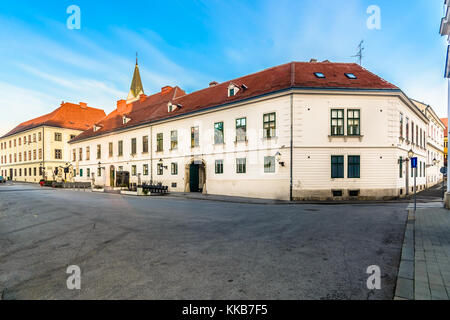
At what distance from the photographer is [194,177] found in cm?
2558

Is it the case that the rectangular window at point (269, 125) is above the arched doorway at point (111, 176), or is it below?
above

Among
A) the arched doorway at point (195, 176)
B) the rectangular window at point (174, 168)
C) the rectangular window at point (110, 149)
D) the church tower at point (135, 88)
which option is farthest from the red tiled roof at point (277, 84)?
the church tower at point (135, 88)

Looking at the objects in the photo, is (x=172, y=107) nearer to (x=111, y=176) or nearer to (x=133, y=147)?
(x=133, y=147)

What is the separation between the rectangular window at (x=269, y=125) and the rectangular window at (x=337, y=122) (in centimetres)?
419

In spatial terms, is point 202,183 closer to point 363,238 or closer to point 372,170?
point 372,170

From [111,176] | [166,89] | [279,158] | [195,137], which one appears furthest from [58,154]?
[279,158]

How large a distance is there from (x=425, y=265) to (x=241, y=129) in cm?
1753

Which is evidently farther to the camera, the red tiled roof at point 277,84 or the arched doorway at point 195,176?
the arched doorway at point 195,176

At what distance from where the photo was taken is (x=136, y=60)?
160 ft

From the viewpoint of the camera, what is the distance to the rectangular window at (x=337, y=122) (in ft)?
60.5

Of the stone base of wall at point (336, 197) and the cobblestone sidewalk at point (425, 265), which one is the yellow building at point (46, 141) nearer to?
the stone base of wall at point (336, 197)

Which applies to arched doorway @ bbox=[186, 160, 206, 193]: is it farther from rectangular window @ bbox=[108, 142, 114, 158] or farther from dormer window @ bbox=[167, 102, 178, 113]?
rectangular window @ bbox=[108, 142, 114, 158]

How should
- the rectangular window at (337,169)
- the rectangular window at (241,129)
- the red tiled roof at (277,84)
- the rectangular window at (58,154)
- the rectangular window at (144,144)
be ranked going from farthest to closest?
the rectangular window at (58,154) → the rectangular window at (144,144) → the rectangular window at (241,129) → the red tiled roof at (277,84) → the rectangular window at (337,169)

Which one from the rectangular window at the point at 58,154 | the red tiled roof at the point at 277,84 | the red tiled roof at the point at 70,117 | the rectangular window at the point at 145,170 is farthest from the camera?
the red tiled roof at the point at 70,117
